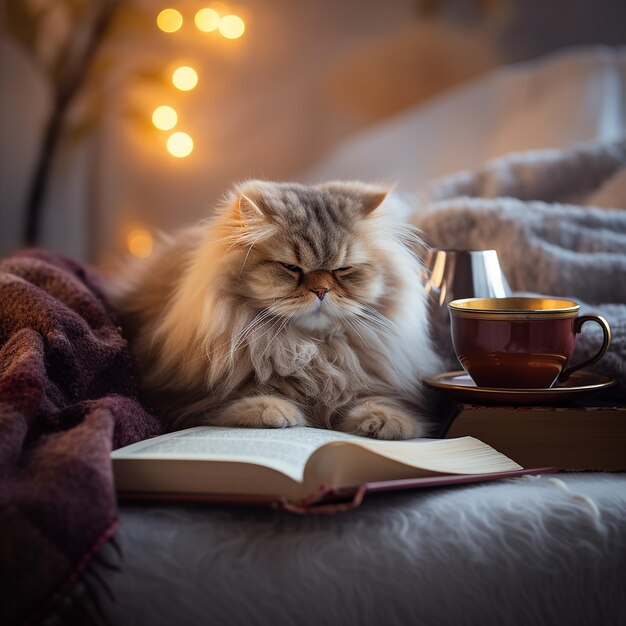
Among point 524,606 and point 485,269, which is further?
point 485,269

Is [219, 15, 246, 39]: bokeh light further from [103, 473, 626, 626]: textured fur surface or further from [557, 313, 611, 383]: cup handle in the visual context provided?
[103, 473, 626, 626]: textured fur surface

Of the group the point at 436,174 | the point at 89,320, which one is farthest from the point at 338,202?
the point at 436,174

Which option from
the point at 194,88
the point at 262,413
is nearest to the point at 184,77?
the point at 194,88

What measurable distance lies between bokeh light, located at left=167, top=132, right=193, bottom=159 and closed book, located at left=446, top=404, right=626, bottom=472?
241 centimetres

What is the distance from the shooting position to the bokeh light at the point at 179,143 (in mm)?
3090

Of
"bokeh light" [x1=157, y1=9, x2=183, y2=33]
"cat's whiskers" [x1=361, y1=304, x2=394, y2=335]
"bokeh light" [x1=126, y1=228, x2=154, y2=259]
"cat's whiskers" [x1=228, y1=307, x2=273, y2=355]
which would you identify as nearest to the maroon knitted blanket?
"cat's whiskers" [x1=228, y1=307, x2=273, y2=355]

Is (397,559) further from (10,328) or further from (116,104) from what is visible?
(116,104)

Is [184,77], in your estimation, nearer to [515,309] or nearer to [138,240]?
[138,240]

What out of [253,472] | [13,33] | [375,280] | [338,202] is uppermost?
[13,33]

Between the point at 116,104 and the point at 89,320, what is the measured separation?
2.43 metres

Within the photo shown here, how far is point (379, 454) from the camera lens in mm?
782

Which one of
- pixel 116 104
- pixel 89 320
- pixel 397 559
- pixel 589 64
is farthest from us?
pixel 116 104

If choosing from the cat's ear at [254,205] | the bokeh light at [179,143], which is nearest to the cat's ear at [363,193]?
the cat's ear at [254,205]

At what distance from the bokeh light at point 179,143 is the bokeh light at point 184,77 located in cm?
21
